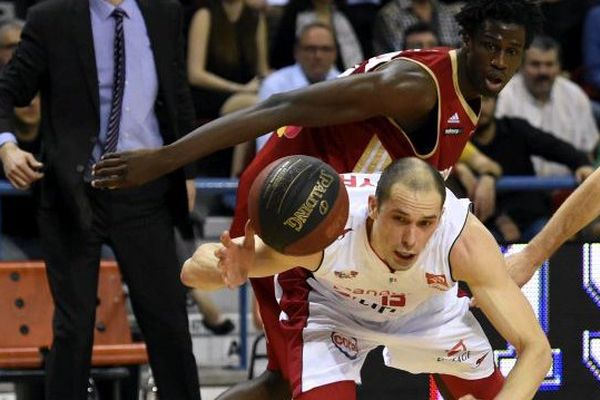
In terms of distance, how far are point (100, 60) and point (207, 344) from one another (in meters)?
2.31

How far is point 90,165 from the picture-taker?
5.86 m

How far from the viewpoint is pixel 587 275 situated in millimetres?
5859

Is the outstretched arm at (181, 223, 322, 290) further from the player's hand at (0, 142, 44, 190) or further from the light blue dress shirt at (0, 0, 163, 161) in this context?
the light blue dress shirt at (0, 0, 163, 161)

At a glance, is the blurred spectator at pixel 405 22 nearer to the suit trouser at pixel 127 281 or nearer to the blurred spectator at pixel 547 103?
the blurred spectator at pixel 547 103

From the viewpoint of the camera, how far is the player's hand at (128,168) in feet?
16.4

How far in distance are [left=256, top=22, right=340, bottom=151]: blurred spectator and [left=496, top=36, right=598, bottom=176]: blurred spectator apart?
1154 mm

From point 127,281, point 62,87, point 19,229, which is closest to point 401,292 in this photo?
point 127,281

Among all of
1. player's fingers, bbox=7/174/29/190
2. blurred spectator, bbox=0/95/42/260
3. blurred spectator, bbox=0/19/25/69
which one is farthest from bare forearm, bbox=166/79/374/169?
blurred spectator, bbox=0/19/25/69

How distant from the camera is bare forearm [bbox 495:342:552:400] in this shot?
442cm

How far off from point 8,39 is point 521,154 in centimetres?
293

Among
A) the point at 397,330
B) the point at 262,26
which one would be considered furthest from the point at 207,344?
the point at 397,330

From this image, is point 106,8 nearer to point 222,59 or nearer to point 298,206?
point 298,206

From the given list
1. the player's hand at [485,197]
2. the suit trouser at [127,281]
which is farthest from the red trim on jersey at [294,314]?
the player's hand at [485,197]

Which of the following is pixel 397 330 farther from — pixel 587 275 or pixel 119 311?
pixel 119 311
